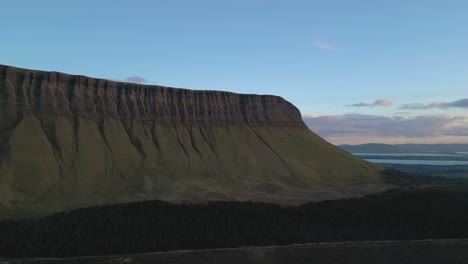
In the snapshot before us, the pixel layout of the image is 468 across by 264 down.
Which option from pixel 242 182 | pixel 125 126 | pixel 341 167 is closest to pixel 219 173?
pixel 242 182

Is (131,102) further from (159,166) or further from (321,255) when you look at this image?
(321,255)

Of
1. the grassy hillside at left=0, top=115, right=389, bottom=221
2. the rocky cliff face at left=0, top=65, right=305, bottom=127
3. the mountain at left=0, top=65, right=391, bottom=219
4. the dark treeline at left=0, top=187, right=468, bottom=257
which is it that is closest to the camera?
the dark treeline at left=0, top=187, right=468, bottom=257

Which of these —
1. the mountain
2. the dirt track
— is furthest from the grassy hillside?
the dirt track

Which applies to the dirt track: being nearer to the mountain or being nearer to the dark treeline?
the dark treeline

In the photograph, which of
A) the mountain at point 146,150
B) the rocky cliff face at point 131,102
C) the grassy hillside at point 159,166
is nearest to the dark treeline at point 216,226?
the mountain at point 146,150

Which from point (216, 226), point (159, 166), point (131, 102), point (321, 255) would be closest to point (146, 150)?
point (159, 166)

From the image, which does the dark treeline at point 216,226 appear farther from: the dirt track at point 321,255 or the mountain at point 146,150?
the mountain at point 146,150
